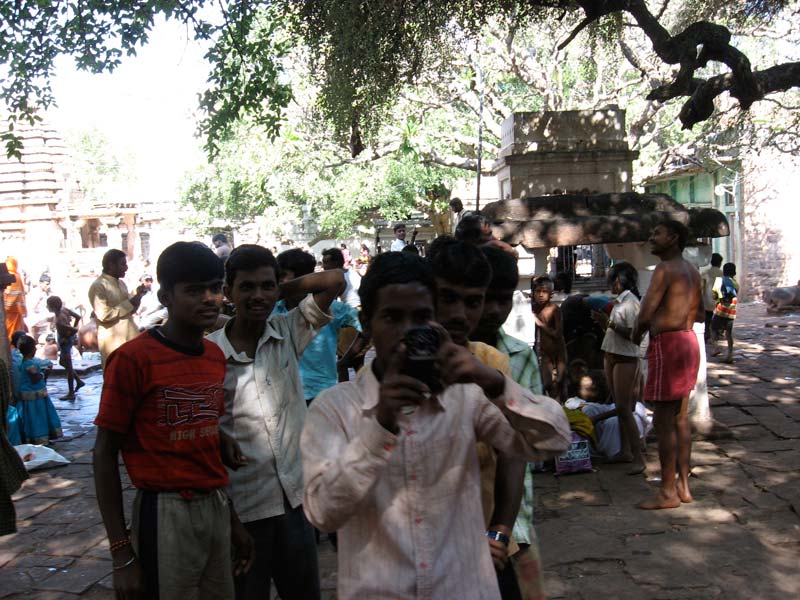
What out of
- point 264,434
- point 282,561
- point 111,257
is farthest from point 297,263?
point 111,257

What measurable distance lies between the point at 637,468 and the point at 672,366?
51.3 inches

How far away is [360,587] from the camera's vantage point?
5.72ft

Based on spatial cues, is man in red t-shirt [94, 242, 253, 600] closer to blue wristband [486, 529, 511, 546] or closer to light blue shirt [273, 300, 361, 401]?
blue wristband [486, 529, 511, 546]

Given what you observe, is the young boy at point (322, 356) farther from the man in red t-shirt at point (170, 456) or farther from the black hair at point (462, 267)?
the black hair at point (462, 267)

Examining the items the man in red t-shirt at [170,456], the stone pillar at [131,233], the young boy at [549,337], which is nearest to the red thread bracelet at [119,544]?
the man in red t-shirt at [170,456]

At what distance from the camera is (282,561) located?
2945mm

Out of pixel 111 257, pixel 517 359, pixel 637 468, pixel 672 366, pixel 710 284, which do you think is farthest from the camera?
pixel 710 284

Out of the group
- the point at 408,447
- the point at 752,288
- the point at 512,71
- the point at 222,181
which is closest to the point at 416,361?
the point at 408,447

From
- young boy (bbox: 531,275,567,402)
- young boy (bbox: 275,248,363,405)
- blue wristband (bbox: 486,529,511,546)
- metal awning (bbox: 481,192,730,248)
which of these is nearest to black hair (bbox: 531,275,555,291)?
young boy (bbox: 531,275,567,402)

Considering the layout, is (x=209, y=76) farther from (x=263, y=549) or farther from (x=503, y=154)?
(x=263, y=549)

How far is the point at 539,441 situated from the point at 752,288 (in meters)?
22.6

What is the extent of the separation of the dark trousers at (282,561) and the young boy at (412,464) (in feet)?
3.89

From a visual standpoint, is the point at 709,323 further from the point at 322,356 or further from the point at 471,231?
the point at 471,231

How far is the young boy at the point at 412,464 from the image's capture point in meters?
1.71
